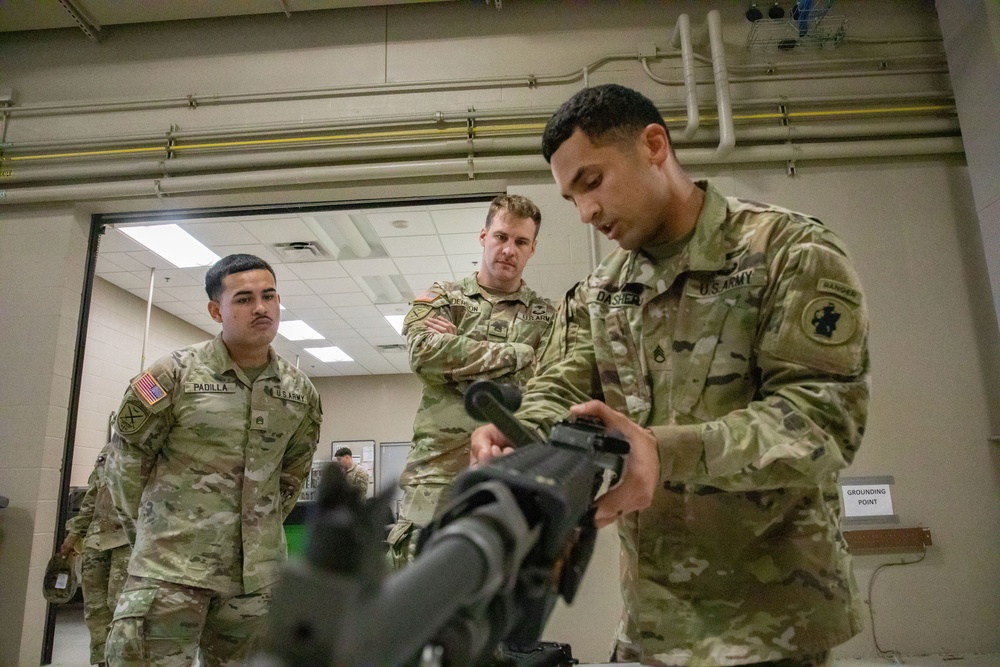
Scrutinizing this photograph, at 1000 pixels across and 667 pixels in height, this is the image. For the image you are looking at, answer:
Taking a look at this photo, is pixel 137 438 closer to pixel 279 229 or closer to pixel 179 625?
pixel 179 625

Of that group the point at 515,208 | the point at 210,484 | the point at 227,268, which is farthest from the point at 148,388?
the point at 515,208

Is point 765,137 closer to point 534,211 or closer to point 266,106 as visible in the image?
point 534,211

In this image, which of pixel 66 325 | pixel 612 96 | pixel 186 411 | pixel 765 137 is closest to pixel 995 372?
pixel 765 137

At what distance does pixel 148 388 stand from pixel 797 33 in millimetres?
3700

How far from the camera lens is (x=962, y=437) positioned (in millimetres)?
→ 3143

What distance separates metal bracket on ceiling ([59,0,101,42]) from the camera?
3.75 meters

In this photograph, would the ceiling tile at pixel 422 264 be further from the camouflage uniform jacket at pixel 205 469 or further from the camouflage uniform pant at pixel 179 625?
the camouflage uniform pant at pixel 179 625

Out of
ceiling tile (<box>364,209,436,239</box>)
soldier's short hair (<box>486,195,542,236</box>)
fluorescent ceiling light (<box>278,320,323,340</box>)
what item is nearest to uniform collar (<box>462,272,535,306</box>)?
soldier's short hair (<box>486,195,542,236</box>)

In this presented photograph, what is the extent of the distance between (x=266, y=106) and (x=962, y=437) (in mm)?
4204

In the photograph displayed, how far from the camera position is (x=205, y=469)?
2.04 metres

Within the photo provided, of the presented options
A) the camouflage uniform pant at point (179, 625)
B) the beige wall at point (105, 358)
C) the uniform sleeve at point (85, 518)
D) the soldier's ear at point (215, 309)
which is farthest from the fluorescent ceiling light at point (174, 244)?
the camouflage uniform pant at point (179, 625)

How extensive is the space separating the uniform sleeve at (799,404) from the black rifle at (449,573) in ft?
0.72

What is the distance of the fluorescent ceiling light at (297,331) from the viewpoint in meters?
8.76

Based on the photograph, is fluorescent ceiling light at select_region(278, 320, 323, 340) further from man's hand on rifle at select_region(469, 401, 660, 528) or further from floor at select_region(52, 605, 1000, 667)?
man's hand on rifle at select_region(469, 401, 660, 528)
